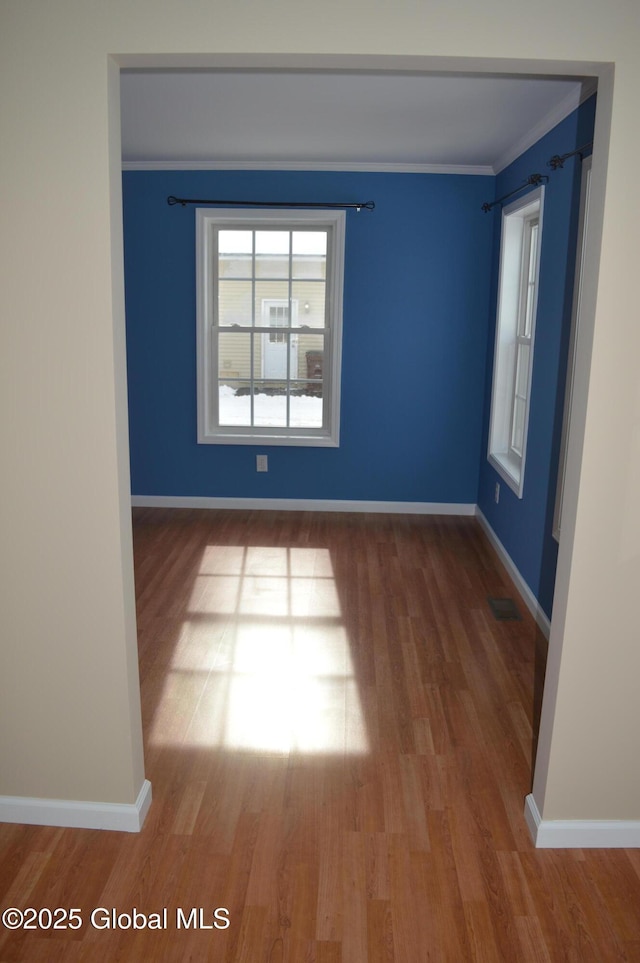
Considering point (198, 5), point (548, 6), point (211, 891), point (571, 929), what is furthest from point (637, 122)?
point (211, 891)

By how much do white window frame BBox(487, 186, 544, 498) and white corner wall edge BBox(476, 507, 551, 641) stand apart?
0.46m

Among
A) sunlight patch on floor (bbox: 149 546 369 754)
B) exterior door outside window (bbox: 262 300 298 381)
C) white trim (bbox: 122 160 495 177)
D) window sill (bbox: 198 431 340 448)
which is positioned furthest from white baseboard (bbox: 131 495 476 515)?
white trim (bbox: 122 160 495 177)

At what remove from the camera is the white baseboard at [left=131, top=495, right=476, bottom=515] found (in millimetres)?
6148

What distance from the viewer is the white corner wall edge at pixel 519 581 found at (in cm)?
410

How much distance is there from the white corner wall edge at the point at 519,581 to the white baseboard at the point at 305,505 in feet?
1.04

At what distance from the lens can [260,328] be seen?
5.96m

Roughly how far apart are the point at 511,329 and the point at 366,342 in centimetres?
108

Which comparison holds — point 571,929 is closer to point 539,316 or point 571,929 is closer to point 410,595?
point 410,595

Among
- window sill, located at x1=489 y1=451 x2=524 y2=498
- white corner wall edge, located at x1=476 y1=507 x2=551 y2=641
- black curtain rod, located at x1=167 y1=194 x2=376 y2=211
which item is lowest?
white corner wall edge, located at x1=476 y1=507 x2=551 y2=641

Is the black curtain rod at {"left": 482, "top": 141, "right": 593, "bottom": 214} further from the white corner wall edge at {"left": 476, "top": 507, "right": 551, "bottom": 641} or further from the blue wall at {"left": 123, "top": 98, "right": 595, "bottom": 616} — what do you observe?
the white corner wall edge at {"left": 476, "top": 507, "right": 551, "bottom": 641}

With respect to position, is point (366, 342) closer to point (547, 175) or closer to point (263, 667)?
point (547, 175)

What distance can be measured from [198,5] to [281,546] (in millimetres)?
3696

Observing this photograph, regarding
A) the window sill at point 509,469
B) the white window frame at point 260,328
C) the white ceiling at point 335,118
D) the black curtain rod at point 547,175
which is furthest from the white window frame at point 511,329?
the white window frame at point 260,328

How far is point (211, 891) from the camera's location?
2316 mm
